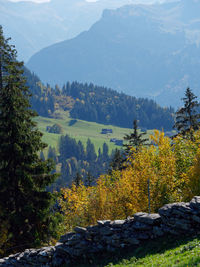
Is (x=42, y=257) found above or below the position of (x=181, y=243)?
below

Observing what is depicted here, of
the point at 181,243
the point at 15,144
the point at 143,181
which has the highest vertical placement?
the point at 15,144

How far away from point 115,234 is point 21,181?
11.7 metres

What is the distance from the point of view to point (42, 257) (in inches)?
1007

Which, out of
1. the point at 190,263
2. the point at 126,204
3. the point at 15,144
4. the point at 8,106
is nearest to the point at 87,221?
the point at 126,204

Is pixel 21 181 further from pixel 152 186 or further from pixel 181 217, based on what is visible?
pixel 181 217

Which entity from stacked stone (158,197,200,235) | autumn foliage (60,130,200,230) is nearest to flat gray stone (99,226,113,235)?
stacked stone (158,197,200,235)

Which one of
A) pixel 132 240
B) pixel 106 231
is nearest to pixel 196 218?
pixel 132 240

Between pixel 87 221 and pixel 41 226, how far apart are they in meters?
Answer: 8.32

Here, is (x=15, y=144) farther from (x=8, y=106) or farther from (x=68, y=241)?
(x=68, y=241)

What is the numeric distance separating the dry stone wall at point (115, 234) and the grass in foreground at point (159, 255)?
60 centimetres

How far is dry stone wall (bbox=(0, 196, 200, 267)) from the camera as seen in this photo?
69.1 ft

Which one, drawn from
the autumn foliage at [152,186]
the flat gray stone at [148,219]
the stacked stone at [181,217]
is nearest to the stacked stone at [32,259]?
the flat gray stone at [148,219]

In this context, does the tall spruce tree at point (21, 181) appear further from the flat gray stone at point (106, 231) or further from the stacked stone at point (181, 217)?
the stacked stone at point (181, 217)

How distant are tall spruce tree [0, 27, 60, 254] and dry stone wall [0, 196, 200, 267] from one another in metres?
3.89
